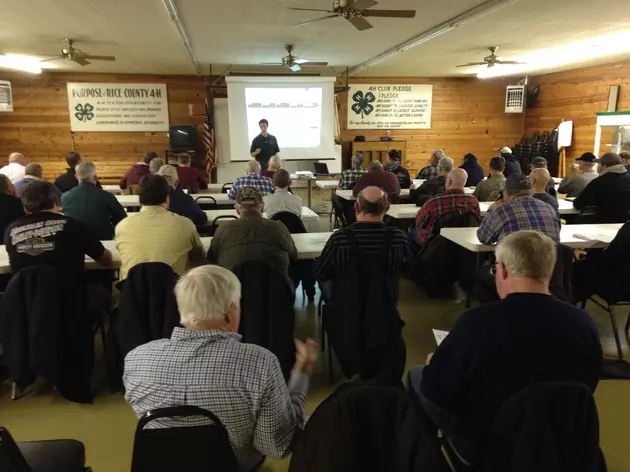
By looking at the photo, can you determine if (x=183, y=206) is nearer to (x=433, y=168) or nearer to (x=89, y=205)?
(x=89, y=205)

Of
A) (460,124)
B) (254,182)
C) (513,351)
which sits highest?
(460,124)

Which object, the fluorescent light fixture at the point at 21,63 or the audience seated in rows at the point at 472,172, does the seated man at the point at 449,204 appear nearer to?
the audience seated in rows at the point at 472,172

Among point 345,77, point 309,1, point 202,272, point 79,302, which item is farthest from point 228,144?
point 202,272

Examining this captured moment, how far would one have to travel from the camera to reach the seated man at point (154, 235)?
8.56 feet

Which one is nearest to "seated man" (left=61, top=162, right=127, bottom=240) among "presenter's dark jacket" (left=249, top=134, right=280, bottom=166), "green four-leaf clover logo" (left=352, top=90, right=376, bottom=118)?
"presenter's dark jacket" (left=249, top=134, right=280, bottom=166)

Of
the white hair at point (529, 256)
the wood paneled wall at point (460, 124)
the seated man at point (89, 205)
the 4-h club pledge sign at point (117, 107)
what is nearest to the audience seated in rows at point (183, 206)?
the seated man at point (89, 205)

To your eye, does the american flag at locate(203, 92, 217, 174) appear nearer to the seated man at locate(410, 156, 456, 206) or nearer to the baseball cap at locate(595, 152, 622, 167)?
the seated man at locate(410, 156, 456, 206)

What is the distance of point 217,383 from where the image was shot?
4.09 feet

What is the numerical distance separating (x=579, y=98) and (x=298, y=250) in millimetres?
8326

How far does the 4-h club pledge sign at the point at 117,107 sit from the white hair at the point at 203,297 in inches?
350

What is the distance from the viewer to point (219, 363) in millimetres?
1256

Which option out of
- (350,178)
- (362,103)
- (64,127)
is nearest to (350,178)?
(350,178)

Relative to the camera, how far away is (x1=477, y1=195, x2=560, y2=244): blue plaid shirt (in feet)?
10.00

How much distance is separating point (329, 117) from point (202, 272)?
8.23 metres
